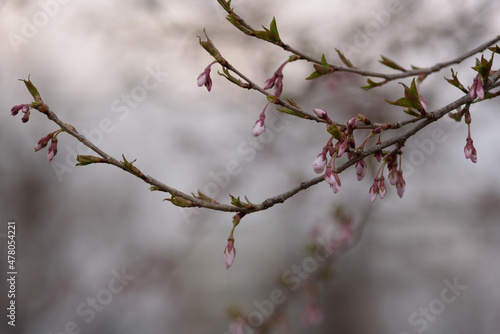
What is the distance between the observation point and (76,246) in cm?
497

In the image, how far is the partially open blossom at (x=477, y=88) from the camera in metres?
1.28

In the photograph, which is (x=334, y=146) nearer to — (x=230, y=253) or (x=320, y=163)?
(x=320, y=163)

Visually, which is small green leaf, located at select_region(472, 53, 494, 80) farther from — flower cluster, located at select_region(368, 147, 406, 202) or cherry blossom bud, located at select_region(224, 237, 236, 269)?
cherry blossom bud, located at select_region(224, 237, 236, 269)

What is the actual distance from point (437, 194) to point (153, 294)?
3.09 metres

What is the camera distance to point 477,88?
1.29 meters

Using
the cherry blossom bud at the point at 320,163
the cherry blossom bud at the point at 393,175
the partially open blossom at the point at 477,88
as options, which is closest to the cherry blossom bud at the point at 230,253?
the cherry blossom bud at the point at 320,163

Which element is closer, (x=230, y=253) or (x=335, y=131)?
(x=335, y=131)

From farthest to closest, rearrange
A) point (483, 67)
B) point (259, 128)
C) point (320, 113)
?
point (259, 128), point (320, 113), point (483, 67)

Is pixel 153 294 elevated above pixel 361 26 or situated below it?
below

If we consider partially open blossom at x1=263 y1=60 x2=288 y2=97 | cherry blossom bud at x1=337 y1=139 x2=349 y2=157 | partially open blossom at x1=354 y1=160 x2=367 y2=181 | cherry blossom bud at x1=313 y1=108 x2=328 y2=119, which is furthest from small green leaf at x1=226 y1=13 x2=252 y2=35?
partially open blossom at x1=354 y1=160 x2=367 y2=181

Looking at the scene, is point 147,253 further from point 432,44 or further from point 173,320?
point 432,44

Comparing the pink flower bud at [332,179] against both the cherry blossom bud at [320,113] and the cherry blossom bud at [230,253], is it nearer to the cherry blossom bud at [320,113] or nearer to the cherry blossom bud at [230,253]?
the cherry blossom bud at [320,113]

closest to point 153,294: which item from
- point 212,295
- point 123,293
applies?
point 123,293

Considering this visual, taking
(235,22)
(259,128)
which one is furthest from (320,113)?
(235,22)
